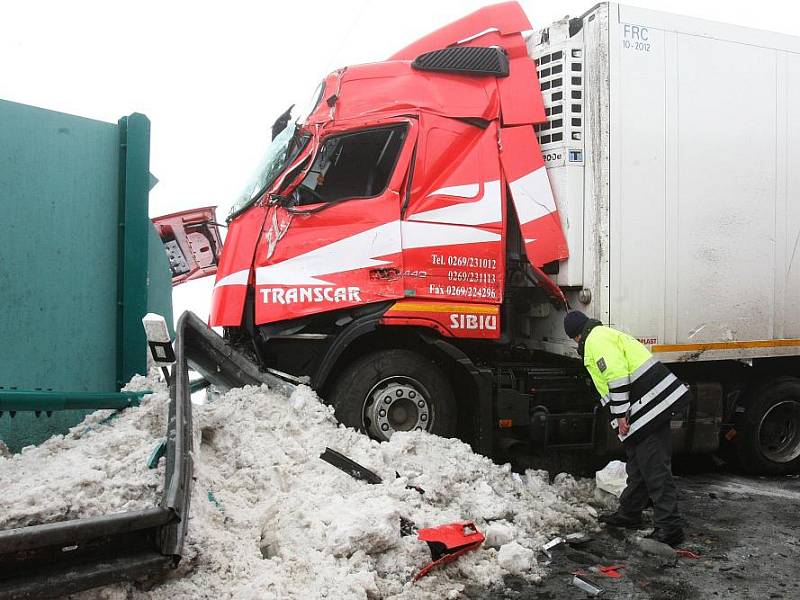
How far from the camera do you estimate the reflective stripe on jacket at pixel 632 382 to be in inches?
179

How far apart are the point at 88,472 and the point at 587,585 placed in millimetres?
2569

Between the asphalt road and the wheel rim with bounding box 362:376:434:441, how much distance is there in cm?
132

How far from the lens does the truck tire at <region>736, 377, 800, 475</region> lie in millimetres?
6355

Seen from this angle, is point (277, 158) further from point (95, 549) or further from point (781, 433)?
point (781, 433)

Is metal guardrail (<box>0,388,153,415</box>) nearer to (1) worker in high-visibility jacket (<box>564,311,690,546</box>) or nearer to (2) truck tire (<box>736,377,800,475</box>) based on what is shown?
(1) worker in high-visibility jacket (<box>564,311,690,546</box>)

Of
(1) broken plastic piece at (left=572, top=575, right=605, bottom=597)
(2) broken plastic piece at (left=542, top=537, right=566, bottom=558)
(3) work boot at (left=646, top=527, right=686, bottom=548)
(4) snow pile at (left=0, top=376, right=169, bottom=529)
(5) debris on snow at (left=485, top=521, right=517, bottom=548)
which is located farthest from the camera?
(3) work boot at (left=646, top=527, right=686, bottom=548)

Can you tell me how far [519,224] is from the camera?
542 centimetres

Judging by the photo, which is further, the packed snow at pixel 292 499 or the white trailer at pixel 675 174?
the white trailer at pixel 675 174

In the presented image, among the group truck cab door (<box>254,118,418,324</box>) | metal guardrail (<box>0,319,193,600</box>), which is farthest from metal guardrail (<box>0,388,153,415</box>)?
truck cab door (<box>254,118,418,324</box>)

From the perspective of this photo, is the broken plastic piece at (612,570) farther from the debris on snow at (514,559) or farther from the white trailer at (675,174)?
the white trailer at (675,174)

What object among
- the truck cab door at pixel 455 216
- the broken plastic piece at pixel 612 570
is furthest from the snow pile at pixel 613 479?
the truck cab door at pixel 455 216

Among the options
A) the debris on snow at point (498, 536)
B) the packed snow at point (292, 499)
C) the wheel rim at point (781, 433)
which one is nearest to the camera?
the packed snow at point (292, 499)

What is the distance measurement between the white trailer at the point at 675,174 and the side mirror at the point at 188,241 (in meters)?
3.06

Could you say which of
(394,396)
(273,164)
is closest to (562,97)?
(273,164)
